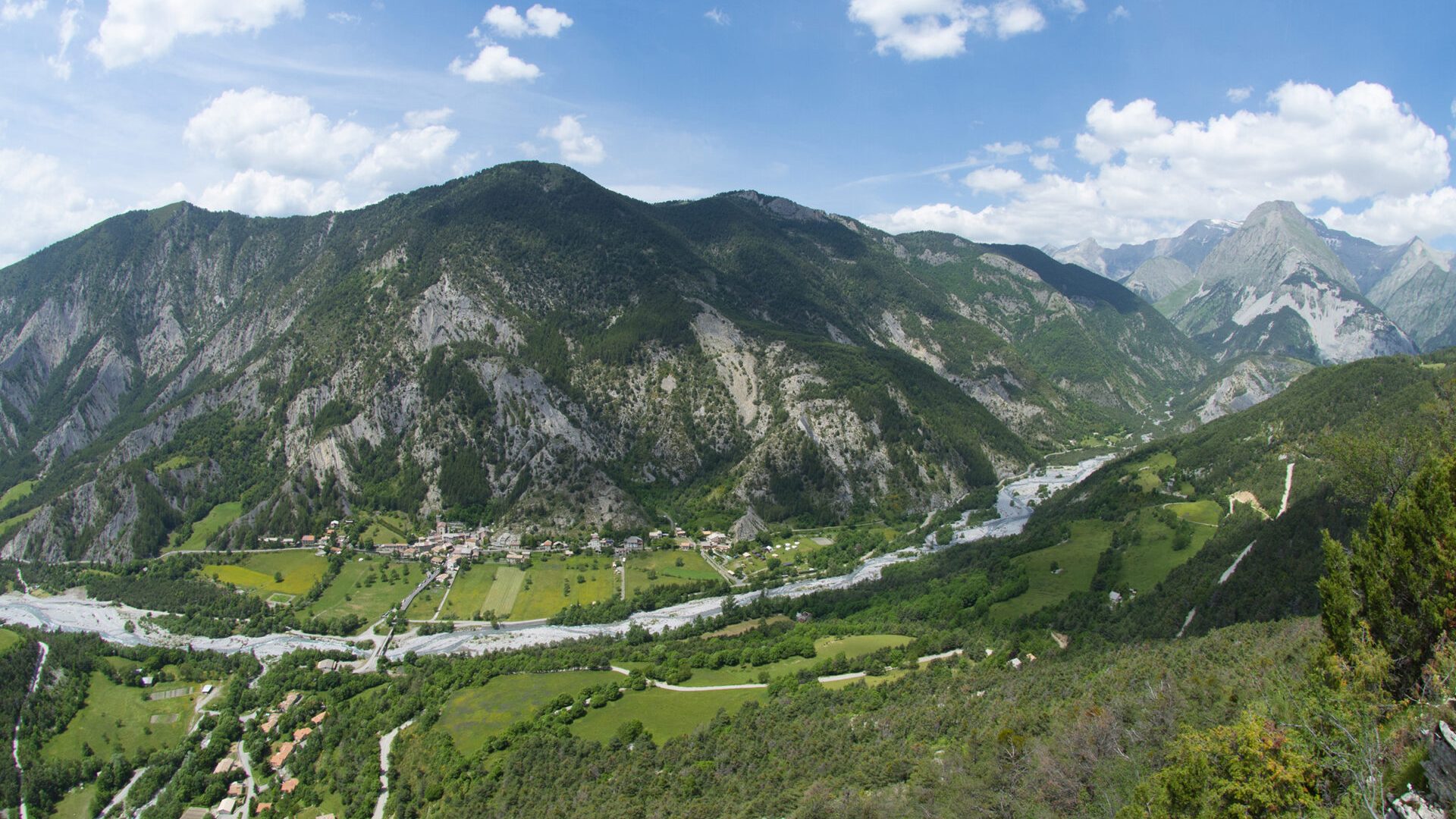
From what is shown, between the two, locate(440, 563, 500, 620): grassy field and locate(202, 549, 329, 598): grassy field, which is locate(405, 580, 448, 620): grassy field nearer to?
locate(440, 563, 500, 620): grassy field

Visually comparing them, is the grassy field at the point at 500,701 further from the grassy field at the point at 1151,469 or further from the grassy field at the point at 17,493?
the grassy field at the point at 17,493

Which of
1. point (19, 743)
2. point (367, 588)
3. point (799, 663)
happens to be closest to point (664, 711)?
point (799, 663)

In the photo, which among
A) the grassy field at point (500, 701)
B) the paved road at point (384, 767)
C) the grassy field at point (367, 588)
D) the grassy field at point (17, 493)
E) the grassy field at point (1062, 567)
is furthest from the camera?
the grassy field at point (17, 493)

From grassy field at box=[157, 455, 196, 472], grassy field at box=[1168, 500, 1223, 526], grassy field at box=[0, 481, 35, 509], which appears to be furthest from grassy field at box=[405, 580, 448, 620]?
grassy field at box=[0, 481, 35, 509]

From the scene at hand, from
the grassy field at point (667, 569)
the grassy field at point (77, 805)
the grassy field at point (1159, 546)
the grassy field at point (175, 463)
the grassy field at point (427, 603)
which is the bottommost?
the grassy field at point (77, 805)

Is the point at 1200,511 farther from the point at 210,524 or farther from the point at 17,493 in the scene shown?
the point at 17,493

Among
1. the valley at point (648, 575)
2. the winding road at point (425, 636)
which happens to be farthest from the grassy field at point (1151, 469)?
the winding road at point (425, 636)

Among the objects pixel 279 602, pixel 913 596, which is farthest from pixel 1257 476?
pixel 279 602

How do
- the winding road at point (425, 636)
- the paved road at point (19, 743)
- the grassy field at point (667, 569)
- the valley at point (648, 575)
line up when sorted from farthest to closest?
1. the grassy field at point (667, 569)
2. the winding road at point (425, 636)
3. the paved road at point (19, 743)
4. the valley at point (648, 575)

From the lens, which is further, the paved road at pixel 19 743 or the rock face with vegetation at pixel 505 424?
the rock face with vegetation at pixel 505 424
